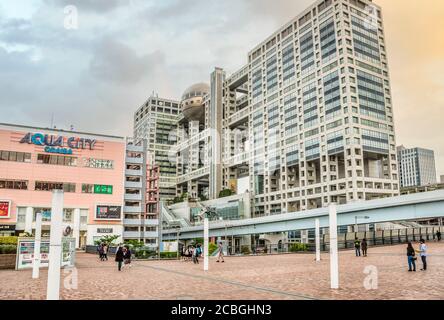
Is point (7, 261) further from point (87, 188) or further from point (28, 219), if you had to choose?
point (87, 188)

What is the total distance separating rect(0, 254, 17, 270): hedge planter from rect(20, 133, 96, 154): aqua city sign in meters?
46.2

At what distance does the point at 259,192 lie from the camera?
11769cm

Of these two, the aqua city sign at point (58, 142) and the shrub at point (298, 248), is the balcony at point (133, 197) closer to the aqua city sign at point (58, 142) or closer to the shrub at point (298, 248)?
the aqua city sign at point (58, 142)

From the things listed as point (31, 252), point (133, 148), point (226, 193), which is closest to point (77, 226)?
point (133, 148)

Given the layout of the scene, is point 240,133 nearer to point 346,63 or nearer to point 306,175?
point 306,175

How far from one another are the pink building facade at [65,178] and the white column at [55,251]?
199ft

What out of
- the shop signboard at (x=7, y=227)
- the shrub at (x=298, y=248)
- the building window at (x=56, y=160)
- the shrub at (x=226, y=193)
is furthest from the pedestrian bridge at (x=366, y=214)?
the shrub at (x=226, y=193)

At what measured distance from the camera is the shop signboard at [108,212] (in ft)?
237

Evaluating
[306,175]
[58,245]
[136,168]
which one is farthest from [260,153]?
[58,245]

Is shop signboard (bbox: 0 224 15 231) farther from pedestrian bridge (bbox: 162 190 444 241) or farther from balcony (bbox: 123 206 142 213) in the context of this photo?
pedestrian bridge (bbox: 162 190 444 241)

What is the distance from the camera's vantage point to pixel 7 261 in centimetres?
2652

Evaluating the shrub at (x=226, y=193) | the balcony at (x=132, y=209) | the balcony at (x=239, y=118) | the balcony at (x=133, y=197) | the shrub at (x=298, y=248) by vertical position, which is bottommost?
the shrub at (x=298, y=248)

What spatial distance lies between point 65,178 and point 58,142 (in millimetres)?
6505

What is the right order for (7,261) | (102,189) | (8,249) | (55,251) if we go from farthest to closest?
(102,189) → (8,249) → (7,261) → (55,251)
